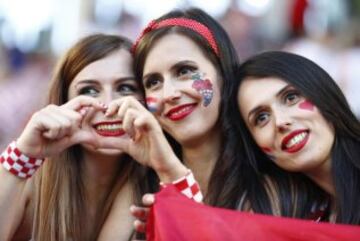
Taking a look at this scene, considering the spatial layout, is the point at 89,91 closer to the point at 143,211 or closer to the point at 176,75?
the point at 176,75

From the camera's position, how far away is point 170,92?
2.94 meters

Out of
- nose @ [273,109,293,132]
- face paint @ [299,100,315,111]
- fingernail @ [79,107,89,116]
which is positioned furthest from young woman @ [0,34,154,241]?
face paint @ [299,100,315,111]

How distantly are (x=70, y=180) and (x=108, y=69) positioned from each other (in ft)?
1.74

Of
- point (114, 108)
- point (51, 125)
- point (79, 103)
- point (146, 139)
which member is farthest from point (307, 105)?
point (51, 125)

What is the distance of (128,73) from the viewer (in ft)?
10.6

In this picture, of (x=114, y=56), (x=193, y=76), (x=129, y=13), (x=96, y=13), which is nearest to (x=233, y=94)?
(x=193, y=76)

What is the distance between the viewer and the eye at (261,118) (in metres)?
2.84

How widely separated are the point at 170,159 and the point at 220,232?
333mm

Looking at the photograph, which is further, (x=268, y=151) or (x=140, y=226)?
(x=268, y=151)

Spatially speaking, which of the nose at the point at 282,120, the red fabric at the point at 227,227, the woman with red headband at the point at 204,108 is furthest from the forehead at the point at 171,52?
the red fabric at the point at 227,227

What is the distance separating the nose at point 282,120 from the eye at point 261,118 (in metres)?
0.06

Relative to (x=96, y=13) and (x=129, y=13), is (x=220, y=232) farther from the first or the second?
(x=96, y=13)

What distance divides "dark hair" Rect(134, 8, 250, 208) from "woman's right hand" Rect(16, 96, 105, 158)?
0.57 metres

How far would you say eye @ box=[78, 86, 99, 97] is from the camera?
3.19 metres
